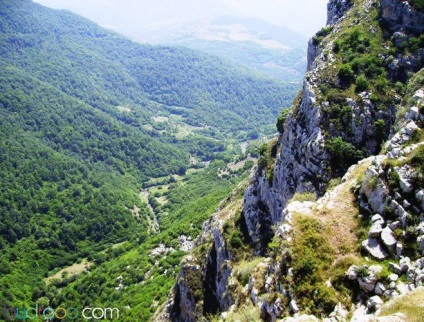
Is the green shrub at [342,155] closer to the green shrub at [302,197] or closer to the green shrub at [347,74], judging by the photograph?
the green shrub at [302,197]

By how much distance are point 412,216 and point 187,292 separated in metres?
43.2

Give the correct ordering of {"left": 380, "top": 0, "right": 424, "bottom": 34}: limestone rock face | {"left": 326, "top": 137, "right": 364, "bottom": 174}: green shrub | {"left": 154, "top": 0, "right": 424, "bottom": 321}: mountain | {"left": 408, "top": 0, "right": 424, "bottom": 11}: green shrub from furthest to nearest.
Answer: {"left": 380, "top": 0, "right": 424, "bottom": 34}: limestone rock face
{"left": 408, "top": 0, "right": 424, "bottom": 11}: green shrub
{"left": 326, "top": 137, "right": 364, "bottom": 174}: green shrub
{"left": 154, "top": 0, "right": 424, "bottom": 321}: mountain

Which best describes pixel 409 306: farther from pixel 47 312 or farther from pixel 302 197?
pixel 47 312

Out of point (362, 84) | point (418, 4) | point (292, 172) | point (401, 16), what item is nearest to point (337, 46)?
point (401, 16)

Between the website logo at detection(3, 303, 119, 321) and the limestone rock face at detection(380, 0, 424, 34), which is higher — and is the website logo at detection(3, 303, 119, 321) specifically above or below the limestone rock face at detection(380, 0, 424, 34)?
below

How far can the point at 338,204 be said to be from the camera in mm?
34594

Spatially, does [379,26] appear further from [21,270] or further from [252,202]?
[21,270]

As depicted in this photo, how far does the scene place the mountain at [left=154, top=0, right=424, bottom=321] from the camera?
89.6 feet

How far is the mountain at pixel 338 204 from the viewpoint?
27.3 m

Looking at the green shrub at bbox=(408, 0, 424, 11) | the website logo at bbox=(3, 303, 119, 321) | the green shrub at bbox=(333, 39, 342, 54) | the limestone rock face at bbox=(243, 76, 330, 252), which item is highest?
the green shrub at bbox=(408, 0, 424, 11)

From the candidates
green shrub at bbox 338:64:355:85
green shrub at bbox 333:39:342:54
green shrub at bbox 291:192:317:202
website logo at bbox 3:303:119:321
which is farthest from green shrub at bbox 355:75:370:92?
website logo at bbox 3:303:119:321

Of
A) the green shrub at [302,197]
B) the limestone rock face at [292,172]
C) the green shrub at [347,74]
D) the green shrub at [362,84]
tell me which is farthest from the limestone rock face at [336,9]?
the green shrub at [302,197]

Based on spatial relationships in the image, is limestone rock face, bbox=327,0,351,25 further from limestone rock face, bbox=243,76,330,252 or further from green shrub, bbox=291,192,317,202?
green shrub, bbox=291,192,317,202

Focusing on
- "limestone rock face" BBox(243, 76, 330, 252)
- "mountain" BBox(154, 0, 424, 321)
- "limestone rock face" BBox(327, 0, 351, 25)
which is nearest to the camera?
"mountain" BBox(154, 0, 424, 321)
